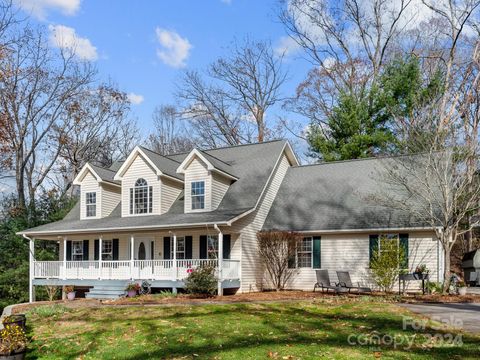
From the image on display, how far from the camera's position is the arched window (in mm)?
23734

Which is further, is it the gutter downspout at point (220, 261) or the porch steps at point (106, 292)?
the porch steps at point (106, 292)

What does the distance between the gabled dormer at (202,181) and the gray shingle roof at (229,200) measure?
1.44ft

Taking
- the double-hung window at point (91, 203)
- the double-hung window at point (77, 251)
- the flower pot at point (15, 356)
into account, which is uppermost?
the double-hung window at point (91, 203)

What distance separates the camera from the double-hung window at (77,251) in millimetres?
25594

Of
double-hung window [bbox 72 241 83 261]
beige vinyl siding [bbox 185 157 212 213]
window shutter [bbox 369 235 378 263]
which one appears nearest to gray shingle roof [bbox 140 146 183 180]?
beige vinyl siding [bbox 185 157 212 213]

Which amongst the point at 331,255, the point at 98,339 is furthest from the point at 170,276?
the point at 98,339

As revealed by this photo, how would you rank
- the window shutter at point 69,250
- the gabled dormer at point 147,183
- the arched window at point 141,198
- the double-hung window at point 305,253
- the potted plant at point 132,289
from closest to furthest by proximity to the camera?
1. the potted plant at point 132,289
2. the double-hung window at point 305,253
3. the gabled dormer at point 147,183
4. the arched window at point 141,198
5. the window shutter at point 69,250

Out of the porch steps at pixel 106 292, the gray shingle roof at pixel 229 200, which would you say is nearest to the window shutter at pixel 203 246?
the gray shingle roof at pixel 229 200

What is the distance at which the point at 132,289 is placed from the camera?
66.5 feet

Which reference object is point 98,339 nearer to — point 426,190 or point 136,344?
point 136,344

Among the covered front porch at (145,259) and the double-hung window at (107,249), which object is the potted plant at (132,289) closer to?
the covered front porch at (145,259)

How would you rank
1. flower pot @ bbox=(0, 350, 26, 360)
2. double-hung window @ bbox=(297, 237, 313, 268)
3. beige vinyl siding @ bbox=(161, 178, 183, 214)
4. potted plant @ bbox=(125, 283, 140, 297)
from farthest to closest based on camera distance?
1. beige vinyl siding @ bbox=(161, 178, 183, 214)
2. double-hung window @ bbox=(297, 237, 313, 268)
3. potted plant @ bbox=(125, 283, 140, 297)
4. flower pot @ bbox=(0, 350, 26, 360)

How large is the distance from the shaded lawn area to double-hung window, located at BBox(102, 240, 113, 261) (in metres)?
9.85

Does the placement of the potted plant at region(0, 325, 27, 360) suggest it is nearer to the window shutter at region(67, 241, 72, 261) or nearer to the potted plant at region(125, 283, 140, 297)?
the potted plant at region(125, 283, 140, 297)
